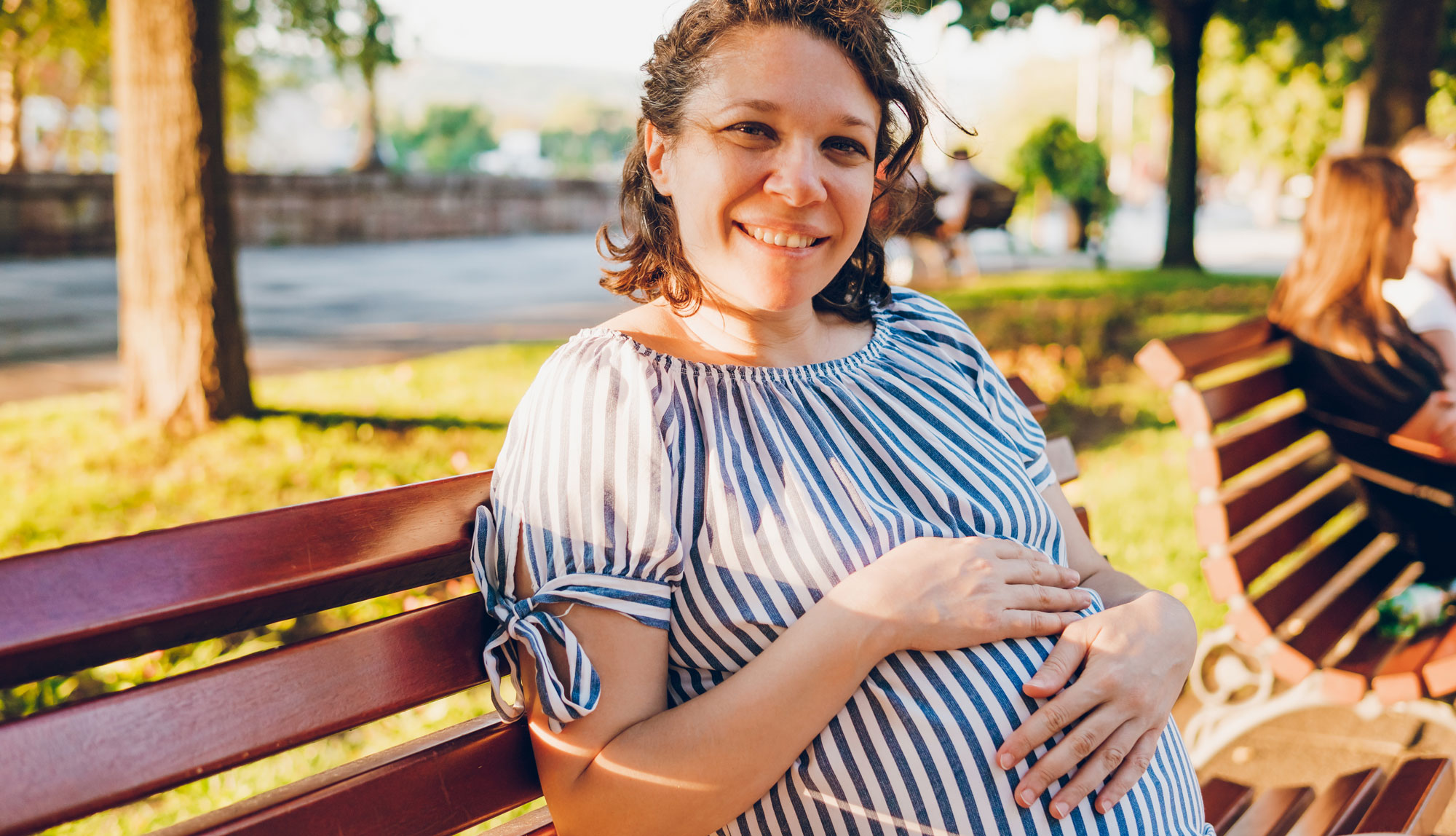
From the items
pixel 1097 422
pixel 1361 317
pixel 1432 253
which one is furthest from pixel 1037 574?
pixel 1097 422

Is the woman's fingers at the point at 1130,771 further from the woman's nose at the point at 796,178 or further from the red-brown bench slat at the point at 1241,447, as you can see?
the red-brown bench slat at the point at 1241,447

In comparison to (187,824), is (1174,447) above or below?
below

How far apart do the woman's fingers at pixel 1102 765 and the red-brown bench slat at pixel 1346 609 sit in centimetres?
157

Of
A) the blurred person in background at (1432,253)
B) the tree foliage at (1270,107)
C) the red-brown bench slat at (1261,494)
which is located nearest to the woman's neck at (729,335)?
the red-brown bench slat at (1261,494)

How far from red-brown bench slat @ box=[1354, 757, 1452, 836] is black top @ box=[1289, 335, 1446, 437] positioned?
1.40 metres

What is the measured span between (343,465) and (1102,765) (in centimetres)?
390

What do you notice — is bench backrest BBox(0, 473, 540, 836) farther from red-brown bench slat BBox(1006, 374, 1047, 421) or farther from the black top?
the black top

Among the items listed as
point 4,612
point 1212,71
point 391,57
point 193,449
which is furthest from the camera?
point 1212,71

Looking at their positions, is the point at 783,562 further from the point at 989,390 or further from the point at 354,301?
the point at 354,301

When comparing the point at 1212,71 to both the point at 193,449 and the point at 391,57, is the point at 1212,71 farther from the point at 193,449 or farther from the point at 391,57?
the point at 193,449

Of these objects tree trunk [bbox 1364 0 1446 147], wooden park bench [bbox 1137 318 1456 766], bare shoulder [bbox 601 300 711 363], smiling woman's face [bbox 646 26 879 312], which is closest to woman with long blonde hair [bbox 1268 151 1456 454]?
wooden park bench [bbox 1137 318 1456 766]

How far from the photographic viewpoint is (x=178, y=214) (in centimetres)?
518

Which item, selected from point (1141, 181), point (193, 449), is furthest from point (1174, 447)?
point (1141, 181)

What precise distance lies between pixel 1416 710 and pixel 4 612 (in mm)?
3416
